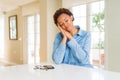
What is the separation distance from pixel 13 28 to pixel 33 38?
5.81 ft

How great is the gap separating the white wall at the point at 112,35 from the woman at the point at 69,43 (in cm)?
185

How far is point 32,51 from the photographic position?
7379 mm

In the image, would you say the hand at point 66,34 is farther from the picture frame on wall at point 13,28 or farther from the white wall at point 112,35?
the picture frame on wall at point 13,28

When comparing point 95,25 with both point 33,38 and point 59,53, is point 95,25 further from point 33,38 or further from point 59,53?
point 33,38

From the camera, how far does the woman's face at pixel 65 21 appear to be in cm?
180

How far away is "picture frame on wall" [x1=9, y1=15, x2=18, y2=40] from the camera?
8367 mm

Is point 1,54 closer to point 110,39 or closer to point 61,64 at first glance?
point 110,39

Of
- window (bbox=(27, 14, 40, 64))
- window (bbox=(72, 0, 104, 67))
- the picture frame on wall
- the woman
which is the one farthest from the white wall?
the picture frame on wall

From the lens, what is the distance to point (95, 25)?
14.6ft

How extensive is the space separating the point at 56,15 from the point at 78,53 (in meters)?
0.43

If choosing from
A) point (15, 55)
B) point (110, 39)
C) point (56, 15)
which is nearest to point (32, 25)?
point (15, 55)

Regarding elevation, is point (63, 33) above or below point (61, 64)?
above

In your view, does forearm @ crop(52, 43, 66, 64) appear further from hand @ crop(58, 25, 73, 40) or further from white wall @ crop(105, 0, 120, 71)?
white wall @ crop(105, 0, 120, 71)

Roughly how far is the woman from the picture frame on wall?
264 inches
